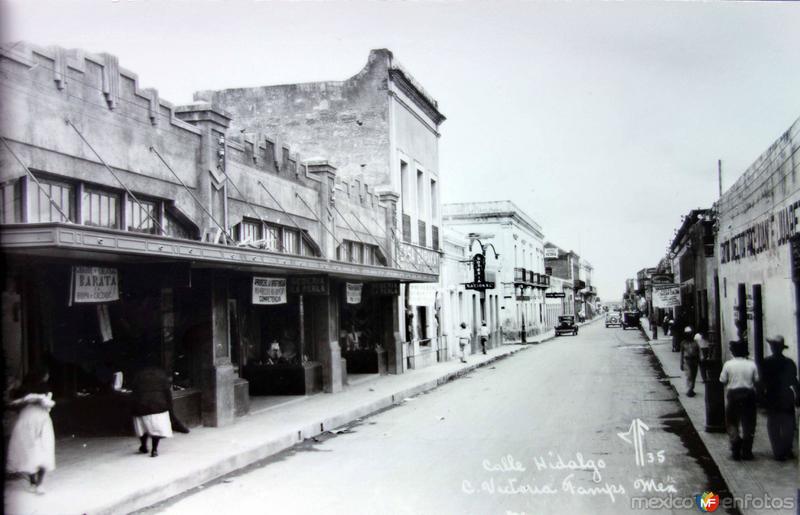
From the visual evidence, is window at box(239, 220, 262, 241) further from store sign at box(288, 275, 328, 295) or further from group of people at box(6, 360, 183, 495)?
group of people at box(6, 360, 183, 495)

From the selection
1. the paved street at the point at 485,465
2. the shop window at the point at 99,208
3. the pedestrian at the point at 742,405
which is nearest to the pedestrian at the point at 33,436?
the paved street at the point at 485,465

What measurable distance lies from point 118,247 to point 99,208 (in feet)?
10.1

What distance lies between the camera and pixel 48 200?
10.4m

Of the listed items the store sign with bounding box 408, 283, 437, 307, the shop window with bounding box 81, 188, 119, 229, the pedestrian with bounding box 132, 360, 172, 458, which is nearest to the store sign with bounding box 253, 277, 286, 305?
the shop window with bounding box 81, 188, 119, 229

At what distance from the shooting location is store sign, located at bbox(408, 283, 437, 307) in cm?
2600

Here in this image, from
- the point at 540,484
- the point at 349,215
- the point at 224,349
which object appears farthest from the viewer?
the point at 349,215

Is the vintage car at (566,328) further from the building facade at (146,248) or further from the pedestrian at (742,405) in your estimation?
the pedestrian at (742,405)

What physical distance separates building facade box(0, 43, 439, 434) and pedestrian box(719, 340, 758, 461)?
24.2 feet

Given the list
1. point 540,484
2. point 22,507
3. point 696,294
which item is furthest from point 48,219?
point 696,294

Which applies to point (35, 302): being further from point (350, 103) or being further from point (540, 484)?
point (350, 103)

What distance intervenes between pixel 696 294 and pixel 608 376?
9599 millimetres

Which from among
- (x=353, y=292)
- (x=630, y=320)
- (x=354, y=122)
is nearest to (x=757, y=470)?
(x=353, y=292)

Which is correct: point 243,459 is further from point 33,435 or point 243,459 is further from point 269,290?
point 269,290

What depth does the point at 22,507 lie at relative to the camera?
7883 millimetres
